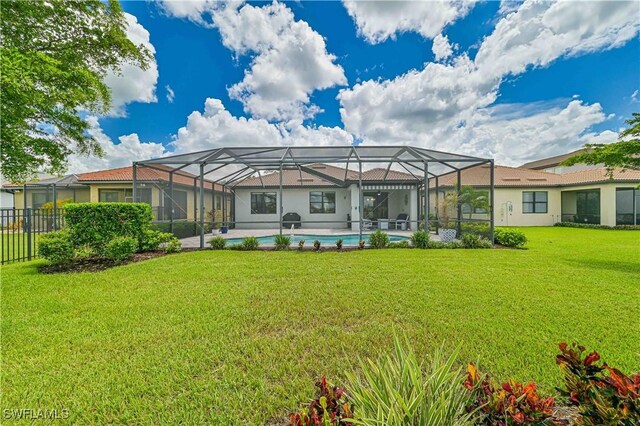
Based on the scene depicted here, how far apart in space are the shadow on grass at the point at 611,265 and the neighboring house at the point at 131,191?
46.7ft

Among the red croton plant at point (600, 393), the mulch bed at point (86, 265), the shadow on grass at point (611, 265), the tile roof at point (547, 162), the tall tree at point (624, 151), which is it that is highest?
the tile roof at point (547, 162)

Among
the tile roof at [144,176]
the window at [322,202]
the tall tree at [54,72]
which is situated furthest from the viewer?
the window at [322,202]

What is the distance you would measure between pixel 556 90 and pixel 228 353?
2205cm

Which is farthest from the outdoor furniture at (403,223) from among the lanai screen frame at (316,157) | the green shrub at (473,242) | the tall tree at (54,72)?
the tall tree at (54,72)

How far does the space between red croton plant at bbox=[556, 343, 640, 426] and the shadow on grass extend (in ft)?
24.0

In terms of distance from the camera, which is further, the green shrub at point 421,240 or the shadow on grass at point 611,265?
the green shrub at point 421,240

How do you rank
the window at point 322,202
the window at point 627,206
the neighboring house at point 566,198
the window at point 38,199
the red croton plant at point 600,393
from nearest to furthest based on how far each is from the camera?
the red croton plant at point 600,393 < the window at point 627,206 < the neighboring house at point 566,198 < the window at point 322,202 < the window at point 38,199

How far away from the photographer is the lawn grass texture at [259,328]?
228cm

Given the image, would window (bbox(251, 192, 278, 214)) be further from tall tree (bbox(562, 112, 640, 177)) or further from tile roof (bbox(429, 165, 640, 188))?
tall tree (bbox(562, 112, 640, 177))

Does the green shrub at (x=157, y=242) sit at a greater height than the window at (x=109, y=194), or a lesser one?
lesser

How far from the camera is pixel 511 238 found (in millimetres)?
10055

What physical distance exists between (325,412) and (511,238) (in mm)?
11183

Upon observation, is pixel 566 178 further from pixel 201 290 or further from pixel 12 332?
pixel 12 332

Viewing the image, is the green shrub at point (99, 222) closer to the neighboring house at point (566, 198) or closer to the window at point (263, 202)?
the window at point (263, 202)
